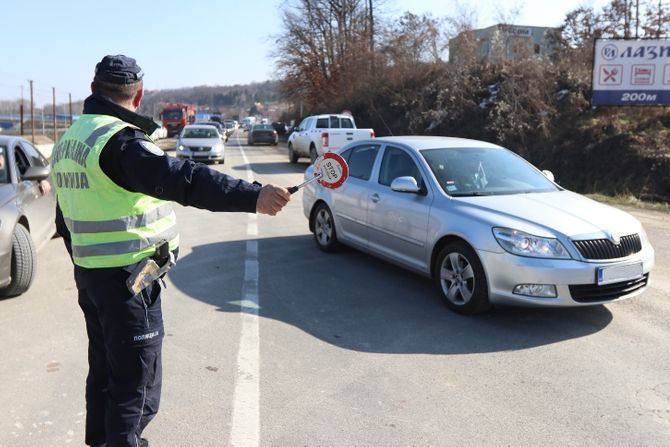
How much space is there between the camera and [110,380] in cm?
263

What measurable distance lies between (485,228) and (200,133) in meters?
18.4

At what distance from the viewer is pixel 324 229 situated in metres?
7.73

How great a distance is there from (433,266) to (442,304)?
371mm

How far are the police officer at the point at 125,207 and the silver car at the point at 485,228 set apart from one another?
5.03 feet

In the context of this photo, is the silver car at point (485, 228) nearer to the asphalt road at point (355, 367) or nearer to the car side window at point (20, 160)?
the asphalt road at point (355, 367)

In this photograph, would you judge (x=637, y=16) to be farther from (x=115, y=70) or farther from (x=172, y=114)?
(x=172, y=114)

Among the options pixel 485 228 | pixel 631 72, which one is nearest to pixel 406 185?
pixel 485 228

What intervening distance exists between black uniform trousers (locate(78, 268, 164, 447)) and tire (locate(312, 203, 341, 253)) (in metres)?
4.84

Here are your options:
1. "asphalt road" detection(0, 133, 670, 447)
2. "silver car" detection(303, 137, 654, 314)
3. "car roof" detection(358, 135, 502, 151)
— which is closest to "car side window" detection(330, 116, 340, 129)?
"silver car" detection(303, 137, 654, 314)

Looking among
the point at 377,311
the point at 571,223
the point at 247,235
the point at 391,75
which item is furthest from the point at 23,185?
the point at 391,75

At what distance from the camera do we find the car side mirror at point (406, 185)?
5.86m

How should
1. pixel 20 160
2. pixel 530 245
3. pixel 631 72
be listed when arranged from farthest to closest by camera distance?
1. pixel 631 72
2. pixel 20 160
3. pixel 530 245

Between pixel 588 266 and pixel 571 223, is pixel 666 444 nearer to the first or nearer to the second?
pixel 588 266

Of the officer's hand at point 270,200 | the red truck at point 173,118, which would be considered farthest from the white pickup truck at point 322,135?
the red truck at point 173,118
